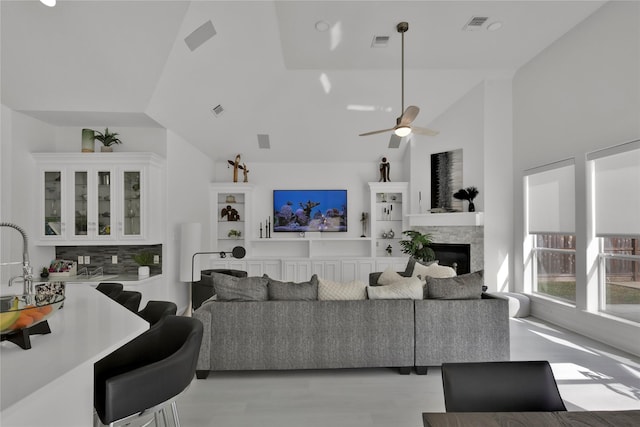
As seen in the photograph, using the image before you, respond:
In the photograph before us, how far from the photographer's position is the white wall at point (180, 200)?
5.25 metres

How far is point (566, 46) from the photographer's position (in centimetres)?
505

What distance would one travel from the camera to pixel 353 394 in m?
3.06

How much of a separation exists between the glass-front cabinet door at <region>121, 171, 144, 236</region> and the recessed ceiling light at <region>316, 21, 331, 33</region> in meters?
3.14

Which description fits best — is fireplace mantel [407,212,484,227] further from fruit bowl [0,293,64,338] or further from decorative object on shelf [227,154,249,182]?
fruit bowl [0,293,64,338]

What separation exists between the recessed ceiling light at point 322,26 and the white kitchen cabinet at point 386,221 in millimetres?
3429

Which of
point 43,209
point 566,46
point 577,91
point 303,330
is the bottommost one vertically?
point 303,330

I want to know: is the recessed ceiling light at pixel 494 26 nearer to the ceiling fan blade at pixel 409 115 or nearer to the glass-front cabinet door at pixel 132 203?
the ceiling fan blade at pixel 409 115

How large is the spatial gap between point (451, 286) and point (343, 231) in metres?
4.40

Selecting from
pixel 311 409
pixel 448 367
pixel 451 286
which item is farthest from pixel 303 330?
pixel 448 367

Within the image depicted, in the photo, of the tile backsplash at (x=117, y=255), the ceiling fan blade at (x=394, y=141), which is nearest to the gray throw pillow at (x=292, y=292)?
the tile backsplash at (x=117, y=255)

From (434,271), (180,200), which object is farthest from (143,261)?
(434,271)

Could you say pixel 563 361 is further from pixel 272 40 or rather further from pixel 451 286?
pixel 272 40

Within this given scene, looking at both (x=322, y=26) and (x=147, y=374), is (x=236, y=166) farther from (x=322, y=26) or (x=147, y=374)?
(x=147, y=374)

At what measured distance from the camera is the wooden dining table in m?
1.17
